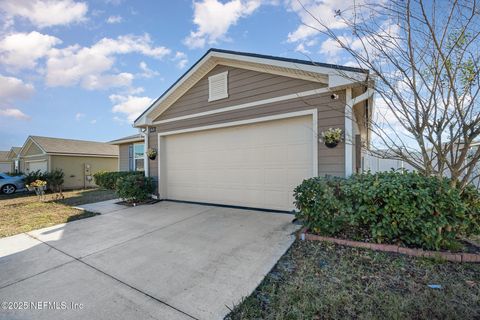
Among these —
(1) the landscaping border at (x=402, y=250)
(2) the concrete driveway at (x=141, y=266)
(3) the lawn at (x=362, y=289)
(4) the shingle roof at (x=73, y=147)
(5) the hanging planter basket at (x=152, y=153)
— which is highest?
(4) the shingle roof at (x=73, y=147)

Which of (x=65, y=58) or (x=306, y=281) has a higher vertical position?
(x=65, y=58)

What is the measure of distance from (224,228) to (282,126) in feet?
9.31

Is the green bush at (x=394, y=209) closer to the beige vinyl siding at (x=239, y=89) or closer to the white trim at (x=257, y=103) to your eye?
the white trim at (x=257, y=103)

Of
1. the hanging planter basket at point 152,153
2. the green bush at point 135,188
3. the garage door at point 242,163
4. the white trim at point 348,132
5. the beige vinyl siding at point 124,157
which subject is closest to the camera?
the white trim at point 348,132

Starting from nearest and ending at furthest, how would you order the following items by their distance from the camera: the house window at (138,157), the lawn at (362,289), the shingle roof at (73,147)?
the lawn at (362,289) → the house window at (138,157) → the shingle roof at (73,147)

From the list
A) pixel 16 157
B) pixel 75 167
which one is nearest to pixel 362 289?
pixel 75 167

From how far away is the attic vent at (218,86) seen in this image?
6.19 metres

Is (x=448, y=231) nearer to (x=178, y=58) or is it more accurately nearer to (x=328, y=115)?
(x=328, y=115)

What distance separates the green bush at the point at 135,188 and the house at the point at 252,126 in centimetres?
37

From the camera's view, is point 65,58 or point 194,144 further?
point 65,58

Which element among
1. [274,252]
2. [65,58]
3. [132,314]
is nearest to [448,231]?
[274,252]

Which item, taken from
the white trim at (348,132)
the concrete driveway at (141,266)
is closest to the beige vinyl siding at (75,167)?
the concrete driveway at (141,266)

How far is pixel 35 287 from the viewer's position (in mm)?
2514

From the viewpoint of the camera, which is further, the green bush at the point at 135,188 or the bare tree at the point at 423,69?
the green bush at the point at 135,188
